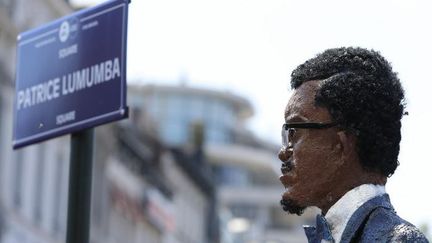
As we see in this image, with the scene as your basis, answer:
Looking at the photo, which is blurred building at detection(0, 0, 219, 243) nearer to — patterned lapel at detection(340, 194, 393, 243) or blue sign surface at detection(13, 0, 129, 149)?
blue sign surface at detection(13, 0, 129, 149)

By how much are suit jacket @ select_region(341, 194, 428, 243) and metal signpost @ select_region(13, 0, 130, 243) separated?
3.54 meters

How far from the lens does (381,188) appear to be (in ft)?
21.9

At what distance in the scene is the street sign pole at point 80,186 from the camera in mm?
9992

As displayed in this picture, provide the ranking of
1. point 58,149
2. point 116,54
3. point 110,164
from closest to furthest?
point 116,54, point 58,149, point 110,164

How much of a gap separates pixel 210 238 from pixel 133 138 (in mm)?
12353

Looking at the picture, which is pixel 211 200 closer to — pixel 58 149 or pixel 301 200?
pixel 58 149

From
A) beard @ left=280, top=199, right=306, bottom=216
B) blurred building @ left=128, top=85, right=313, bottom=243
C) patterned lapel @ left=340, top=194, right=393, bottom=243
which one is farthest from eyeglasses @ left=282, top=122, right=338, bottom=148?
blurred building @ left=128, top=85, right=313, bottom=243

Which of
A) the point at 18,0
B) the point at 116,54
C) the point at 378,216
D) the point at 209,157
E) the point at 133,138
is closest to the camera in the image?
the point at 378,216

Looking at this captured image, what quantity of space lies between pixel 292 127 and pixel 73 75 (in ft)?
12.5

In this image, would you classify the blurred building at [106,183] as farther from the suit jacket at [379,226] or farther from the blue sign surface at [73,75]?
the suit jacket at [379,226]

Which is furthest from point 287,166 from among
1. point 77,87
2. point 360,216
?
point 77,87

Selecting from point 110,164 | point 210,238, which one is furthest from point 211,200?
point 110,164

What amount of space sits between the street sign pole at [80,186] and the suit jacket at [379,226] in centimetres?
352

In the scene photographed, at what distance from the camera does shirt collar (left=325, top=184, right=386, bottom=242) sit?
21.6 ft
